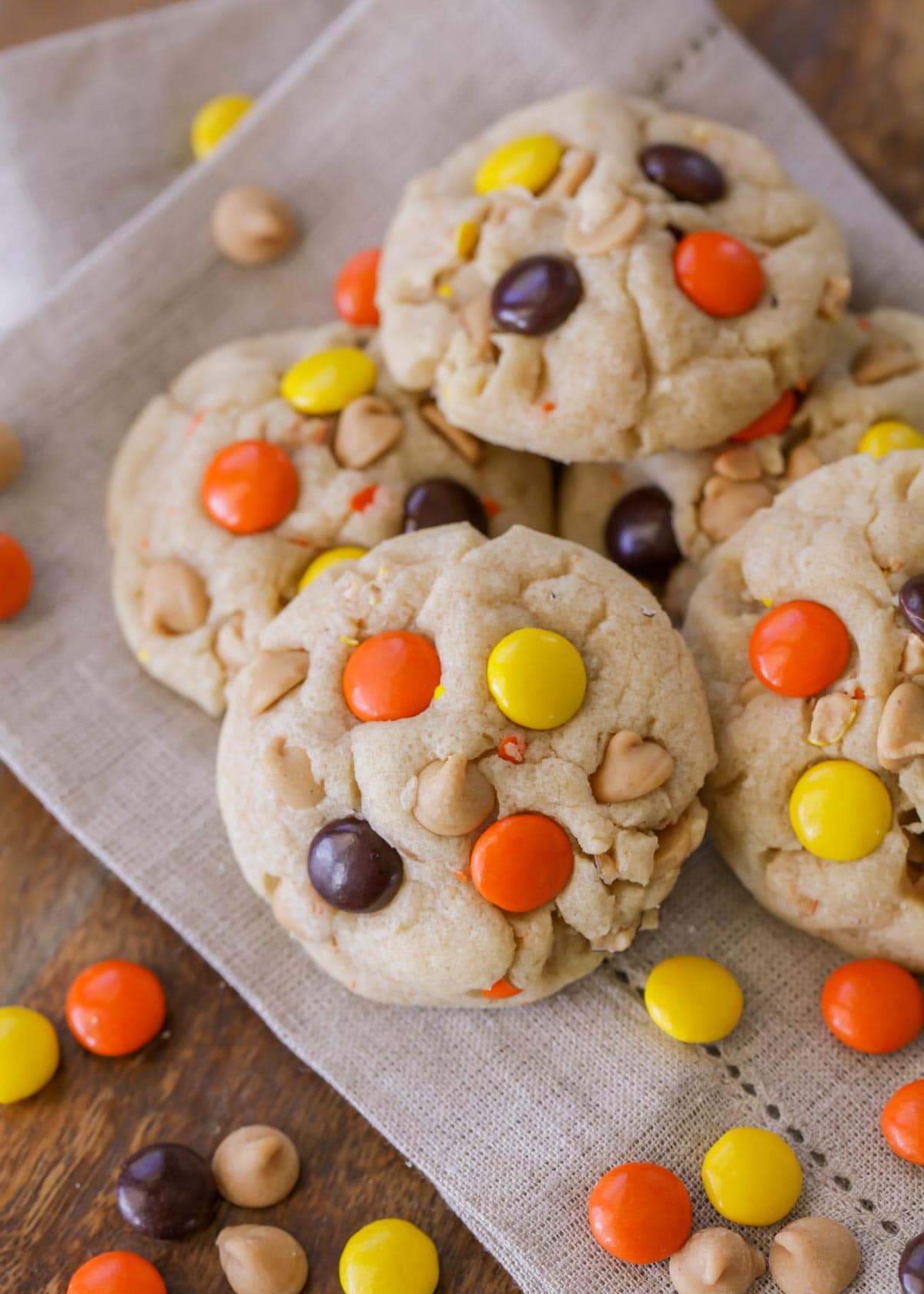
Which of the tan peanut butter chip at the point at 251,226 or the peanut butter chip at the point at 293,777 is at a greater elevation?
the tan peanut butter chip at the point at 251,226

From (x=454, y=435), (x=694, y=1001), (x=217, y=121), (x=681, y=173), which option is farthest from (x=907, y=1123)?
(x=217, y=121)

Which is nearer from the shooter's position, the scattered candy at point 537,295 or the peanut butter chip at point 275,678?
the peanut butter chip at point 275,678

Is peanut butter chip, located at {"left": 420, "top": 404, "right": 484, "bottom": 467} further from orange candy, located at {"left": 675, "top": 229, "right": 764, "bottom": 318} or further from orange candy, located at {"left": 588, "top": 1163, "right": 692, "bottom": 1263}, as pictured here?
orange candy, located at {"left": 588, "top": 1163, "right": 692, "bottom": 1263}

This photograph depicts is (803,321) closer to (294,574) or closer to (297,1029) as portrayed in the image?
(294,574)

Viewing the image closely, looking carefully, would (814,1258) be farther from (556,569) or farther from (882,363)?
(882,363)

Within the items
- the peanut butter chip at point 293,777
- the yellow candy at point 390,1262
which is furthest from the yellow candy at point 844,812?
the yellow candy at point 390,1262

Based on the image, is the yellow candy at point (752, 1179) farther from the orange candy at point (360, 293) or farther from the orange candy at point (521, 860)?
the orange candy at point (360, 293)
